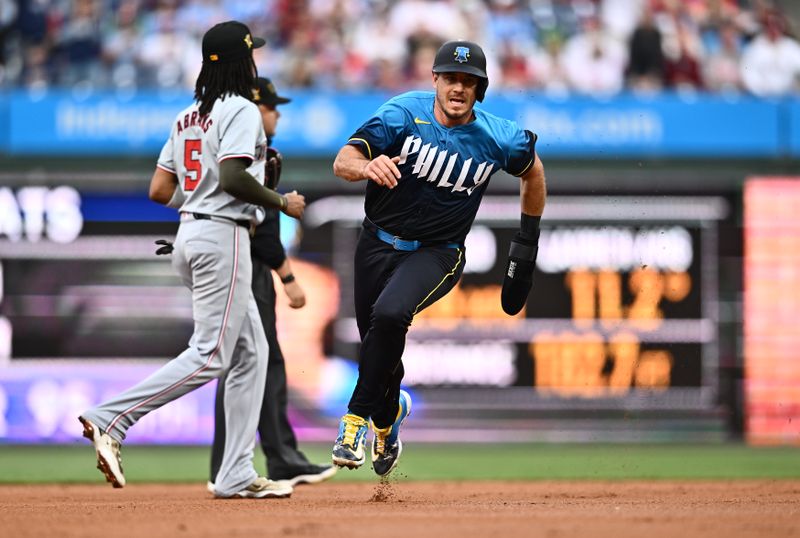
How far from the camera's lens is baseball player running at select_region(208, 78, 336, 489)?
789 centimetres

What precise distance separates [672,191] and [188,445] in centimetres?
524

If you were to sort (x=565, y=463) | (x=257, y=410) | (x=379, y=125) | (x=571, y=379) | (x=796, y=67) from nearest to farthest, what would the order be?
(x=379, y=125), (x=257, y=410), (x=565, y=463), (x=571, y=379), (x=796, y=67)

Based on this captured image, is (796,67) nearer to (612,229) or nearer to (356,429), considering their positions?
(612,229)

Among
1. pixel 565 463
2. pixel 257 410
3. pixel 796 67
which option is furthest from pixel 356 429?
pixel 796 67

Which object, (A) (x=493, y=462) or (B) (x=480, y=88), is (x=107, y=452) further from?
(A) (x=493, y=462)

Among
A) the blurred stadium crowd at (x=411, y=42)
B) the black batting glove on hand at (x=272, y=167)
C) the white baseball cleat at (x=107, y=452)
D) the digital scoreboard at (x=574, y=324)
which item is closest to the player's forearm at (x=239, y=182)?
the black batting glove on hand at (x=272, y=167)

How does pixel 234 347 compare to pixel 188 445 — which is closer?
pixel 234 347

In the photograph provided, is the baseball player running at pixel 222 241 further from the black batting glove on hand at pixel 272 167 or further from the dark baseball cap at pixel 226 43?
the black batting glove on hand at pixel 272 167

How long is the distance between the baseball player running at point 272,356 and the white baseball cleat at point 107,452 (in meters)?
1.26

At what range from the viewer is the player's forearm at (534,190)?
7242 mm

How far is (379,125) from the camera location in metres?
6.80

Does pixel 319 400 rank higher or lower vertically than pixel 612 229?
lower

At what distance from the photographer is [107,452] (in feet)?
21.5

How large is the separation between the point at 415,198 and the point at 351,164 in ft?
1.91
